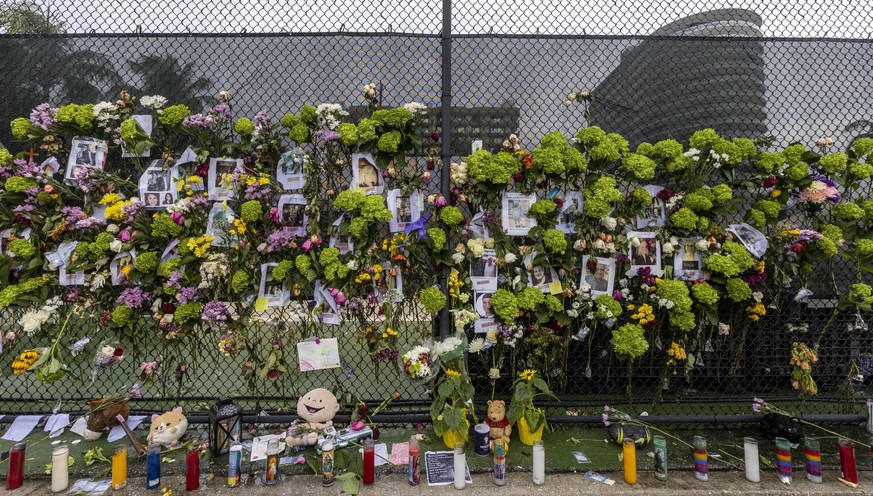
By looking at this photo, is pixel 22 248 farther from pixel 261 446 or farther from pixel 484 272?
pixel 484 272

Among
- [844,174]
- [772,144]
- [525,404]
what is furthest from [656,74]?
[525,404]

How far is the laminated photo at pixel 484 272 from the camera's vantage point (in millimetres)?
2844

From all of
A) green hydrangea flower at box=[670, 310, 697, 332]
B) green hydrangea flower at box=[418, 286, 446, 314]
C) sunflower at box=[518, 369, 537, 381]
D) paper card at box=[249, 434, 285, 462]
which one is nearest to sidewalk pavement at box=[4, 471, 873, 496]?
paper card at box=[249, 434, 285, 462]

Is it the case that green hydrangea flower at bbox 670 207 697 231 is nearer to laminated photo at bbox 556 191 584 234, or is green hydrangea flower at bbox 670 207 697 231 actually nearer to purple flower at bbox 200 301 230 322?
laminated photo at bbox 556 191 584 234

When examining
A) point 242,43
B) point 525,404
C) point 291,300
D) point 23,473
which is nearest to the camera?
point 23,473

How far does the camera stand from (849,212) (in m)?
2.85

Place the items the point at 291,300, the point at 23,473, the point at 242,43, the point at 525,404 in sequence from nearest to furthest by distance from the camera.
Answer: the point at 23,473 → the point at 525,404 → the point at 291,300 → the point at 242,43

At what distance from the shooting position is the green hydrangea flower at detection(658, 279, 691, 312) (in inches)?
108

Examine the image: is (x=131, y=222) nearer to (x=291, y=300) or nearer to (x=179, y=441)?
(x=291, y=300)

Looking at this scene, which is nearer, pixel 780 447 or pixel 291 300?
pixel 780 447

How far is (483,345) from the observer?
2729 mm

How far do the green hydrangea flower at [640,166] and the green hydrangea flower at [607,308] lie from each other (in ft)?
3.06

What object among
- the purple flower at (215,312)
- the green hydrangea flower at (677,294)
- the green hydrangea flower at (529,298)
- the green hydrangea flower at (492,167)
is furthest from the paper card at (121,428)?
the green hydrangea flower at (677,294)

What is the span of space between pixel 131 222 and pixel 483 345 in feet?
9.10
